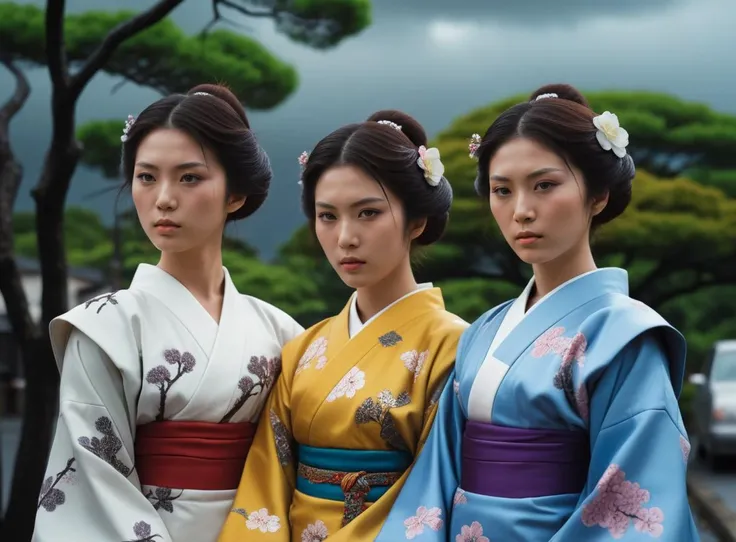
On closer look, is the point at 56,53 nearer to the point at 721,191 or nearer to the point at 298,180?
the point at 298,180

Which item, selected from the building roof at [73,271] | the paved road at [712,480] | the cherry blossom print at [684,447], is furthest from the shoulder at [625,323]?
the building roof at [73,271]

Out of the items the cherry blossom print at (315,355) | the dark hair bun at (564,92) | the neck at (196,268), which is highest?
the dark hair bun at (564,92)

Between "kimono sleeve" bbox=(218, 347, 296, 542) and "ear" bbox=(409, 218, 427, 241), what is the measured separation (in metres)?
0.58

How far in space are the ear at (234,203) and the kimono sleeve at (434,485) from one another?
90cm

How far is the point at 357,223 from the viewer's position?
10.1 feet

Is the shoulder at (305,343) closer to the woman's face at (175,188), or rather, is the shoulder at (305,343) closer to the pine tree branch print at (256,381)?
the pine tree branch print at (256,381)

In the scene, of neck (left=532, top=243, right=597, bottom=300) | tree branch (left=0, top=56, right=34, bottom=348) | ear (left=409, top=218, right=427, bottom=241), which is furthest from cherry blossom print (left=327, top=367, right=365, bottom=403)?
tree branch (left=0, top=56, right=34, bottom=348)

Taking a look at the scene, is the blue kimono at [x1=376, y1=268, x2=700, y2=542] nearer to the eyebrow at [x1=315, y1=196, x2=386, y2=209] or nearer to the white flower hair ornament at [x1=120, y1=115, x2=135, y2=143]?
the eyebrow at [x1=315, y1=196, x2=386, y2=209]

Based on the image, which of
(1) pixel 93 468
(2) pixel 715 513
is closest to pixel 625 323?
(1) pixel 93 468

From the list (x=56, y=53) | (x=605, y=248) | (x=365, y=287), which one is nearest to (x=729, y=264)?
(x=605, y=248)

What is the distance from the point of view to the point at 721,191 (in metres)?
16.7

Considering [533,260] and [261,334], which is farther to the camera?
[261,334]

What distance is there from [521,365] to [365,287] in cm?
66

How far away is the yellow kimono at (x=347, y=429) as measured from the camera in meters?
3.00
